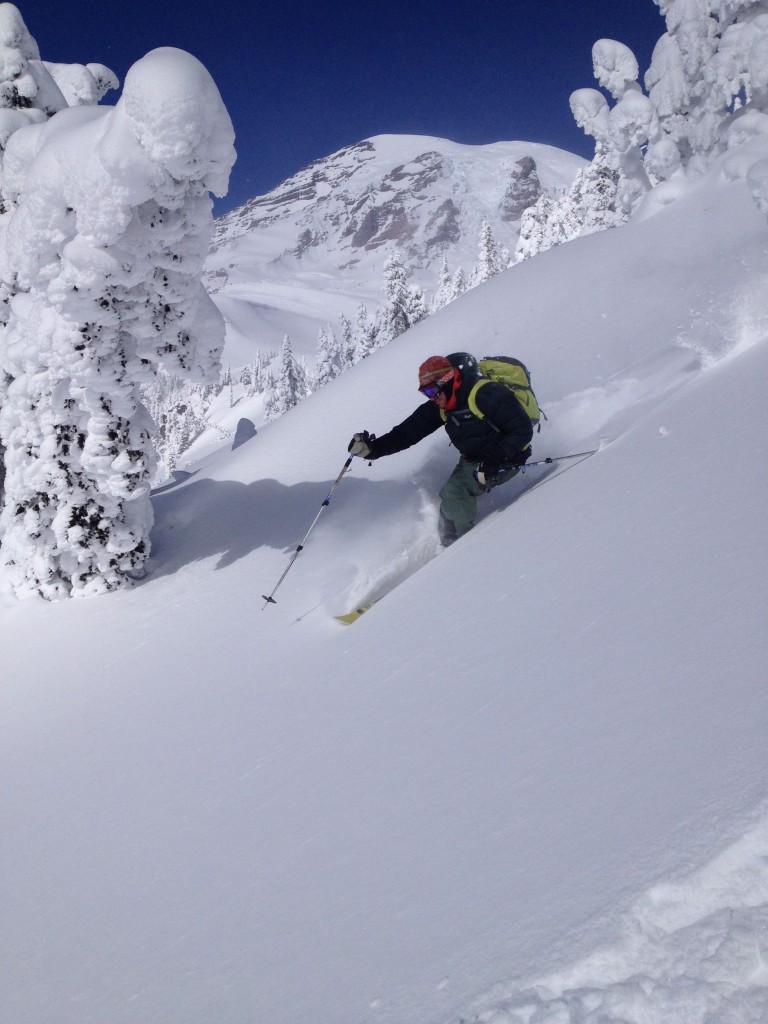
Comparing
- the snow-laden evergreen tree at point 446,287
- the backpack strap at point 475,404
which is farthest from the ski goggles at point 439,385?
the snow-laden evergreen tree at point 446,287

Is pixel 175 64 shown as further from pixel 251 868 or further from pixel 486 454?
pixel 251 868

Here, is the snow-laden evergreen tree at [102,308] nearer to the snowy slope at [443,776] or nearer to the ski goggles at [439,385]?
the snowy slope at [443,776]

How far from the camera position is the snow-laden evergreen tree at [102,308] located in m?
5.68

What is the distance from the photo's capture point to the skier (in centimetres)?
598

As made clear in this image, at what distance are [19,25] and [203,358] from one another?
6148 millimetres

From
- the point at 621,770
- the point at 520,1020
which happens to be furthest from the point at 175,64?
the point at 520,1020

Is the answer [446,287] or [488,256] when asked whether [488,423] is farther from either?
[446,287]

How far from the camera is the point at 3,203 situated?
28.1 feet

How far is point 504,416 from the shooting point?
598 cm

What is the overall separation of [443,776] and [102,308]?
5.92 m

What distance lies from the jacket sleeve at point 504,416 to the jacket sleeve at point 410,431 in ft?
2.14

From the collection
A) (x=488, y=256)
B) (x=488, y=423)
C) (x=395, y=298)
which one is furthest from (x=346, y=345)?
(x=488, y=423)

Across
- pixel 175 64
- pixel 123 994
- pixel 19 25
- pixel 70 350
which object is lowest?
pixel 123 994

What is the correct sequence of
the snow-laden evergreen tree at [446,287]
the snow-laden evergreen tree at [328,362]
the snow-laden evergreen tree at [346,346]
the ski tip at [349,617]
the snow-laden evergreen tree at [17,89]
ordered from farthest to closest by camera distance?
the snow-laden evergreen tree at [446,287], the snow-laden evergreen tree at [346,346], the snow-laden evergreen tree at [328,362], the snow-laden evergreen tree at [17,89], the ski tip at [349,617]
